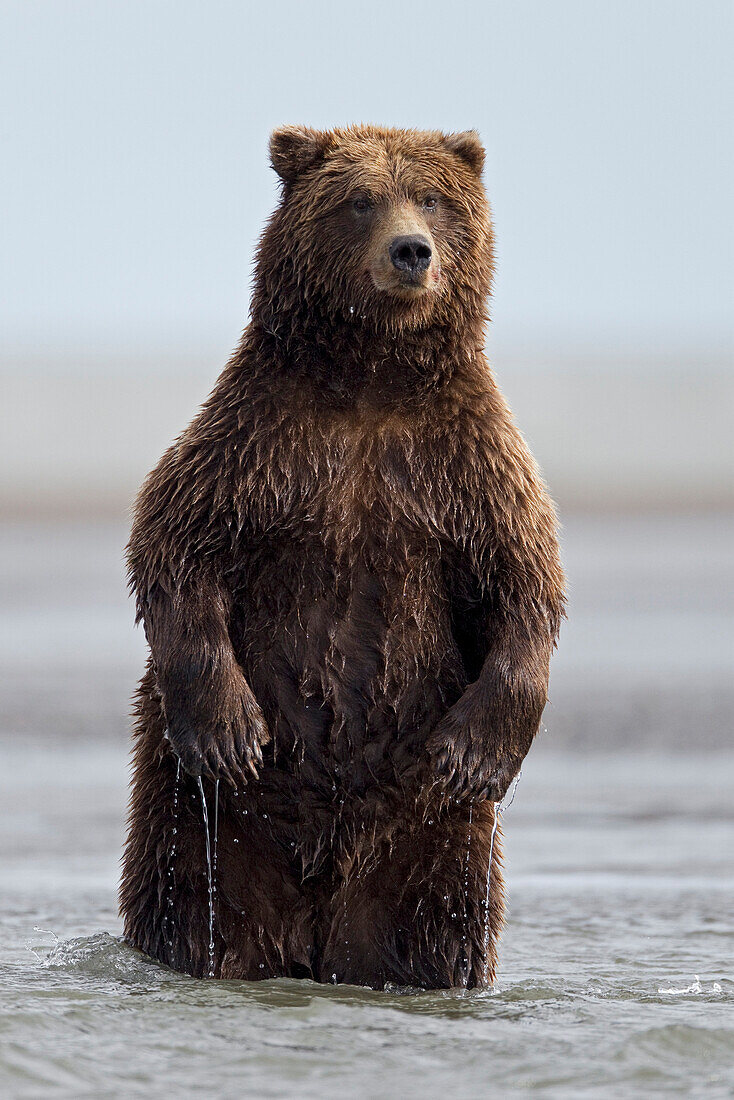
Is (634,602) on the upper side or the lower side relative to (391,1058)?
upper

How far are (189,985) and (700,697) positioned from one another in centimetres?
818

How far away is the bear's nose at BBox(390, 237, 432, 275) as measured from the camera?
262 inches

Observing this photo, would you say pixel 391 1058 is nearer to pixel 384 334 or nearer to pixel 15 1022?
pixel 15 1022

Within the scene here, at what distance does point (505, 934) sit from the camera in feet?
28.2

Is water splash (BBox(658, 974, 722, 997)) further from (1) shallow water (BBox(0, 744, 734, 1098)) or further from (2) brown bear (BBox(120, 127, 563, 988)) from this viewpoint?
(2) brown bear (BBox(120, 127, 563, 988))

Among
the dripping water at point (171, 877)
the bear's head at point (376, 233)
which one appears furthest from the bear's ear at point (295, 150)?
the dripping water at point (171, 877)

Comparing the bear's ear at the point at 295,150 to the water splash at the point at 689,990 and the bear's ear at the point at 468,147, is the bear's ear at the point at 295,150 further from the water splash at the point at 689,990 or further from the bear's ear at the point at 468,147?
the water splash at the point at 689,990

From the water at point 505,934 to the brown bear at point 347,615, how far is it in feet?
0.46

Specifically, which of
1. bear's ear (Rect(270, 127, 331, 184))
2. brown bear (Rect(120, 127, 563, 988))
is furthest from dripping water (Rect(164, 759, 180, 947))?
bear's ear (Rect(270, 127, 331, 184))

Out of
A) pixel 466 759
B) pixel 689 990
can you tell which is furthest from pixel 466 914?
pixel 689 990

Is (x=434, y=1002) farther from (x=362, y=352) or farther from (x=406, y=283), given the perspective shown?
(x=406, y=283)

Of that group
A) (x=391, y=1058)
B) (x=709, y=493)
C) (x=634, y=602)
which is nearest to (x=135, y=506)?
(x=391, y=1058)

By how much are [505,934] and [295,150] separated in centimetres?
336

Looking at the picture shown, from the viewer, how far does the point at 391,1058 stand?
5.98m
